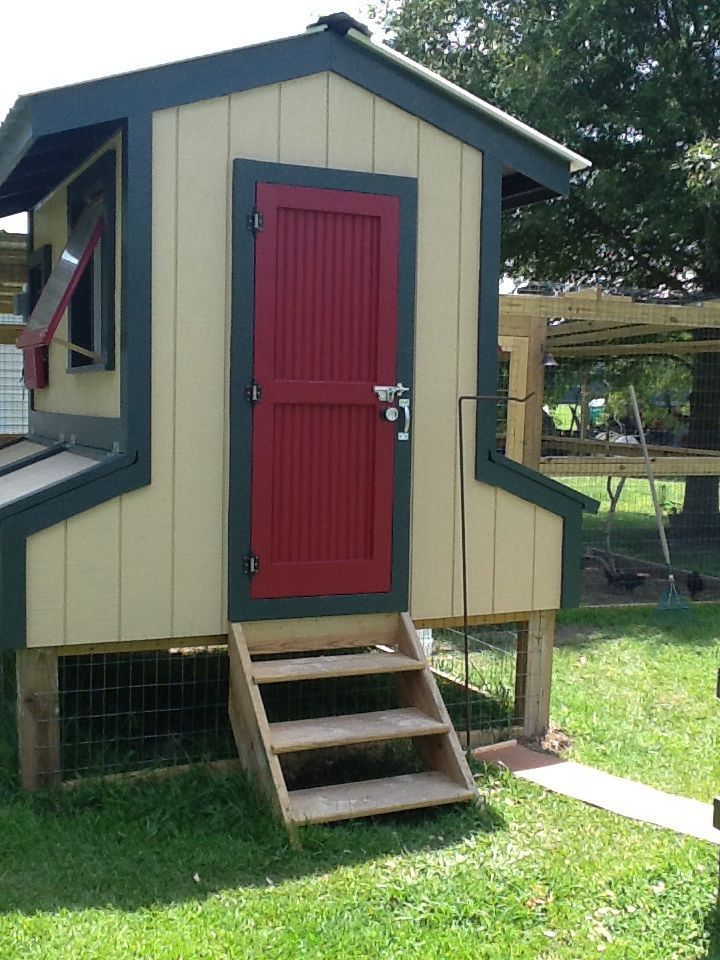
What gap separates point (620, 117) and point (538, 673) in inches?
344

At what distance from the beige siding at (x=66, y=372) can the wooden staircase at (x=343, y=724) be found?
135cm

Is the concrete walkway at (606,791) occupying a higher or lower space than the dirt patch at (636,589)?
higher

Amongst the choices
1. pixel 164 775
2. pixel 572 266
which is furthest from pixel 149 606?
pixel 572 266

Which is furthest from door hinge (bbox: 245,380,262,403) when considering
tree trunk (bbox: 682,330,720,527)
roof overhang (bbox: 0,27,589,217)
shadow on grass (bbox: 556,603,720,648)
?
tree trunk (bbox: 682,330,720,527)

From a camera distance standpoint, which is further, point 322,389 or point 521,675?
point 521,675

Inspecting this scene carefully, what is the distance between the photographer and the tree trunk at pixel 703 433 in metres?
12.8

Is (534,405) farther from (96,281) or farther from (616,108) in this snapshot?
(616,108)

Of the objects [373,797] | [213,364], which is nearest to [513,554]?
[373,797]

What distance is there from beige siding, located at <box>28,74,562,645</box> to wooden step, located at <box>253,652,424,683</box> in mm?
350

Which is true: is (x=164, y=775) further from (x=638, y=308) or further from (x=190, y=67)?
(x=638, y=308)

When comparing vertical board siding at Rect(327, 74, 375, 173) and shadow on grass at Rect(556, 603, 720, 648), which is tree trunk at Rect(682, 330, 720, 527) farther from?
vertical board siding at Rect(327, 74, 375, 173)

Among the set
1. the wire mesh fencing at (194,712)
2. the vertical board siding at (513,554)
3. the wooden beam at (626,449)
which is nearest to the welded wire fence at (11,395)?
the wire mesh fencing at (194,712)

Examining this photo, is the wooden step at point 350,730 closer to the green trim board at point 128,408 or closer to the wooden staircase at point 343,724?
the wooden staircase at point 343,724

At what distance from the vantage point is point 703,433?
42.8 ft
